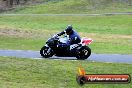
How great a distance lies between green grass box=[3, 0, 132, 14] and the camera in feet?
226

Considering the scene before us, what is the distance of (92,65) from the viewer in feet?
59.7

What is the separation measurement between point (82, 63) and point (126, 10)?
163 feet

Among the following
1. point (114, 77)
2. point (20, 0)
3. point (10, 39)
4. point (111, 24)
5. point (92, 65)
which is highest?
point (114, 77)

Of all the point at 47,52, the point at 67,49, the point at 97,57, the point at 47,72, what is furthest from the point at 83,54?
the point at 47,72

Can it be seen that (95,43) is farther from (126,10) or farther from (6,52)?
(126,10)

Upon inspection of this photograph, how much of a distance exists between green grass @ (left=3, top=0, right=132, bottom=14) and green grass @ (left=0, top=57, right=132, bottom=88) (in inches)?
1952

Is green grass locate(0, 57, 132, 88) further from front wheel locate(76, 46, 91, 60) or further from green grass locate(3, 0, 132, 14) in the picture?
green grass locate(3, 0, 132, 14)

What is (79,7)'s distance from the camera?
234ft

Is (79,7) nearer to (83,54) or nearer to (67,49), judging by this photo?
(67,49)

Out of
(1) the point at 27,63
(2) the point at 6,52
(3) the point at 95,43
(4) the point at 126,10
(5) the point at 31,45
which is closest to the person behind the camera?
(1) the point at 27,63

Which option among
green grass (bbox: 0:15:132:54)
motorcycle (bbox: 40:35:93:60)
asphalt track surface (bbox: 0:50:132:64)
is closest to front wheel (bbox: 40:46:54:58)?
motorcycle (bbox: 40:35:93:60)

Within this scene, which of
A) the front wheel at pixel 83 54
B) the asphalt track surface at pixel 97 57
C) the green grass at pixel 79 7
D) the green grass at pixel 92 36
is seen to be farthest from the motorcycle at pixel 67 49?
the green grass at pixel 79 7

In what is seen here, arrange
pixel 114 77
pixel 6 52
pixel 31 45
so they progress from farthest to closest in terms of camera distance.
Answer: pixel 31 45 → pixel 6 52 → pixel 114 77

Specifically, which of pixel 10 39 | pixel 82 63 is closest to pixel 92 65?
pixel 82 63
